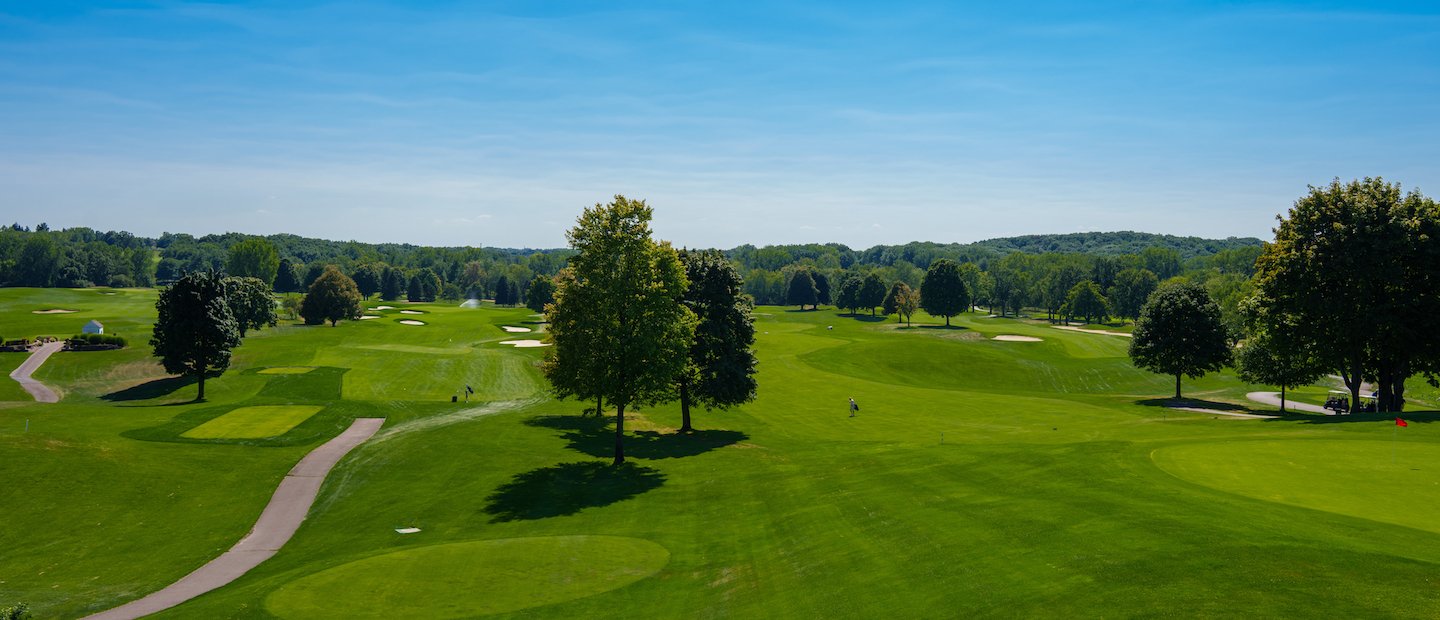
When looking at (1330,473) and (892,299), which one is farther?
(892,299)

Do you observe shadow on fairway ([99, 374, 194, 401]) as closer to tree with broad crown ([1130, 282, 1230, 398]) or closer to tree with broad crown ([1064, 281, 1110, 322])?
tree with broad crown ([1130, 282, 1230, 398])

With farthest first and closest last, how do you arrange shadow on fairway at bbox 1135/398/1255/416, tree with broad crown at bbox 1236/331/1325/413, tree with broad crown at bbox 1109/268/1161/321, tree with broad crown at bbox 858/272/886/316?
tree with broad crown at bbox 858/272/886/316 < tree with broad crown at bbox 1109/268/1161/321 < shadow on fairway at bbox 1135/398/1255/416 < tree with broad crown at bbox 1236/331/1325/413

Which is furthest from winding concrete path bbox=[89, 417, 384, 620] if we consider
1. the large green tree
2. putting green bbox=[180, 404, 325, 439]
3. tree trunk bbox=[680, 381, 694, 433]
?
the large green tree

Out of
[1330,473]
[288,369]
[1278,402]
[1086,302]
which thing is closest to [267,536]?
[1330,473]

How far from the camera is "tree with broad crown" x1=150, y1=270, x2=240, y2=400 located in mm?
60594

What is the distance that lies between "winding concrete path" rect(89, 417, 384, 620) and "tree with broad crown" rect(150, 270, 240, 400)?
21.6 m

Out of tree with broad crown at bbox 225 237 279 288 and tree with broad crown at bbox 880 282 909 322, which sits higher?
tree with broad crown at bbox 225 237 279 288

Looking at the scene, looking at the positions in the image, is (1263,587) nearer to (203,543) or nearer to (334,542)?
(334,542)

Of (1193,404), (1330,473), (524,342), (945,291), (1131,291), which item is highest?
(1131,291)

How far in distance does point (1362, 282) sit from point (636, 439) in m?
44.4

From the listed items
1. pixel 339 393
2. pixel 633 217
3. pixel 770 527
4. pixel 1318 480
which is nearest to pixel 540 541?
pixel 770 527

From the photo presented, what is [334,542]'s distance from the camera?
29.4 meters

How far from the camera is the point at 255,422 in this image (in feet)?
163

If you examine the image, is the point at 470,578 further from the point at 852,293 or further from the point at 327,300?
the point at 852,293
